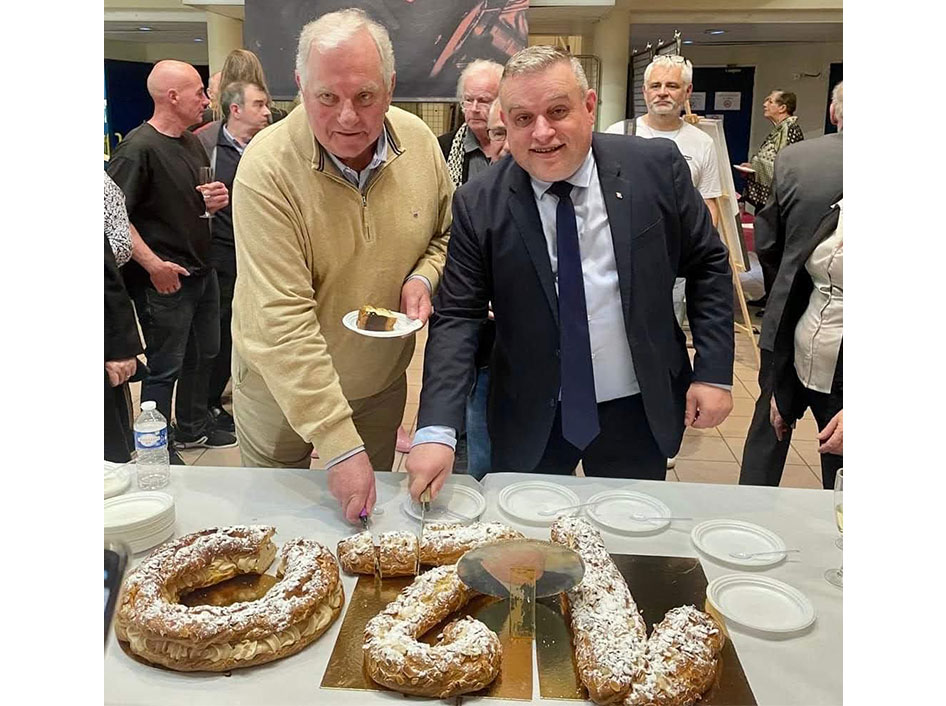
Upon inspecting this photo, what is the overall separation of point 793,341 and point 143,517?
186 cm

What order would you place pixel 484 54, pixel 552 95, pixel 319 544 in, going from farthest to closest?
pixel 484 54 < pixel 552 95 < pixel 319 544

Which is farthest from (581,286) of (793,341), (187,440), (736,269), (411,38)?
(411,38)

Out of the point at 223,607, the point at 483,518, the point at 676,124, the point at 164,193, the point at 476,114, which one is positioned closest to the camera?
the point at 223,607

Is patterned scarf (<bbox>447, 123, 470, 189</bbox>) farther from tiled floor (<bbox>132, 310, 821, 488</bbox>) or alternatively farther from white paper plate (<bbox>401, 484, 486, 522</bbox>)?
white paper plate (<bbox>401, 484, 486, 522</bbox>)

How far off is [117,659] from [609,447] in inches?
48.0

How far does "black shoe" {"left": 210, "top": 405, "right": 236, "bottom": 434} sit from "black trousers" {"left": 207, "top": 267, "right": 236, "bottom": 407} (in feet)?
0.09

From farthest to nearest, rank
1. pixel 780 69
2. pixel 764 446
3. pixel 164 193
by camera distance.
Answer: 1. pixel 780 69
2. pixel 164 193
3. pixel 764 446

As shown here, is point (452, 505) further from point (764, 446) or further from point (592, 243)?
point (764, 446)

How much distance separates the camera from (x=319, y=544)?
1278mm

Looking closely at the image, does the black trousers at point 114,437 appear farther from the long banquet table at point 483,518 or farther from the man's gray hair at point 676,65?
the man's gray hair at point 676,65

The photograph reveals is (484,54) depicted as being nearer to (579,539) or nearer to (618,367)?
(618,367)

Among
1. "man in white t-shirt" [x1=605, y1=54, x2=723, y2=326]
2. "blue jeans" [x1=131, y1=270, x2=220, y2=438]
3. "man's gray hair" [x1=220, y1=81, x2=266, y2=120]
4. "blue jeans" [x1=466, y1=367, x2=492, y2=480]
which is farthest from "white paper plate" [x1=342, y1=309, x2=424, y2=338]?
"man in white t-shirt" [x1=605, y1=54, x2=723, y2=326]

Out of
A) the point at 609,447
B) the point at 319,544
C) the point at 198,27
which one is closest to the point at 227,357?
the point at 609,447

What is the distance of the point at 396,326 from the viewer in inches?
63.6
